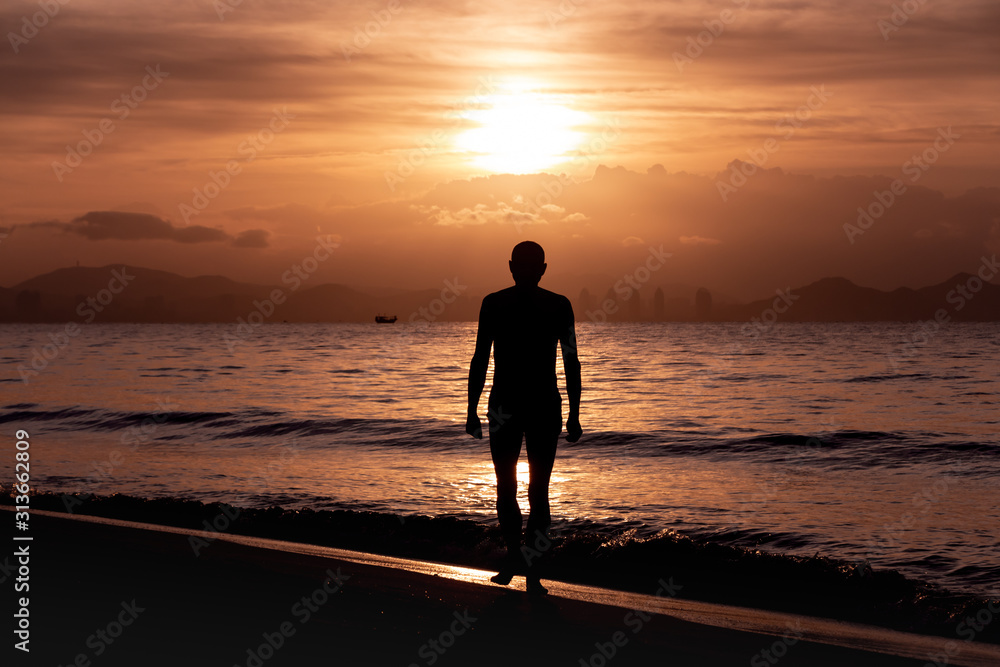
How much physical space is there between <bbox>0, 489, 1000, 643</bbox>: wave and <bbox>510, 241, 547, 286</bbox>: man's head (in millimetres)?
2288

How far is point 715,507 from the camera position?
1158 cm

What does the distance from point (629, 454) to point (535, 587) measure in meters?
11.4

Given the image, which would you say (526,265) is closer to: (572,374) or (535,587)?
(572,374)

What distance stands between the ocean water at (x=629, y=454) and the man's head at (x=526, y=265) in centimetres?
426

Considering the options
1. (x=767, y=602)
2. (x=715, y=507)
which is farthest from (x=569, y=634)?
(x=715, y=507)

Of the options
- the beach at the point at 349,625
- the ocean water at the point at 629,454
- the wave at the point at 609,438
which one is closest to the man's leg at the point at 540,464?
the beach at the point at 349,625

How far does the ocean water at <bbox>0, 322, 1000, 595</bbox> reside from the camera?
34.2 feet

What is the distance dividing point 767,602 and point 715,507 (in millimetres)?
4612

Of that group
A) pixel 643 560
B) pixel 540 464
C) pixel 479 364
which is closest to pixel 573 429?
pixel 540 464

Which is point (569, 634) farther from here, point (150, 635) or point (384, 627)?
point (150, 635)

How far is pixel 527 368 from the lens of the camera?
6832 millimetres

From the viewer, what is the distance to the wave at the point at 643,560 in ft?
22.5

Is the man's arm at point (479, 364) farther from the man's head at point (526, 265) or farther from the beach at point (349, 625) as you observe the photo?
the beach at point (349, 625)

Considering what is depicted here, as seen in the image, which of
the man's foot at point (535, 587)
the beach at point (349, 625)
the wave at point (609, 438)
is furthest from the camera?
the wave at point (609, 438)
